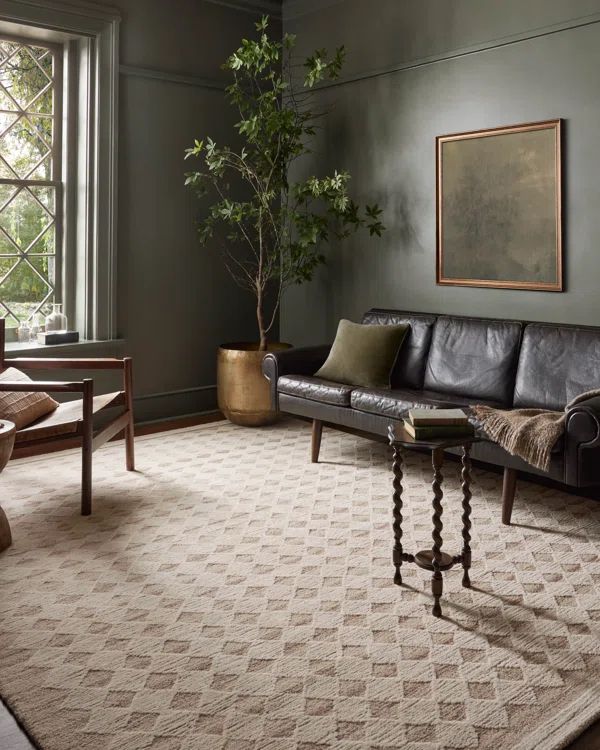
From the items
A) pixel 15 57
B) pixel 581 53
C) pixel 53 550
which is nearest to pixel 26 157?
pixel 15 57

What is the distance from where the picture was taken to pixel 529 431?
3.31m

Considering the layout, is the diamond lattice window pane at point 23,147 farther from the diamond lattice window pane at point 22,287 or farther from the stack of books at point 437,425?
the stack of books at point 437,425

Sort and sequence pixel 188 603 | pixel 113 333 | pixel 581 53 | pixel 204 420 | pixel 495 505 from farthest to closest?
pixel 204 420, pixel 113 333, pixel 581 53, pixel 495 505, pixel 188 603

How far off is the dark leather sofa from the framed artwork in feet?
1.17

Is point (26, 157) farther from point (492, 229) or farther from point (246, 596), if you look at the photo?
point (246, 596)

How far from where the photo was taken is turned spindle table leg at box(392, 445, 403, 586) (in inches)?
107

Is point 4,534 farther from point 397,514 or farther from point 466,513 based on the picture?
point 466,513

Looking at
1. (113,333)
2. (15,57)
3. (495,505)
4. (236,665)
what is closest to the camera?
(236,665)

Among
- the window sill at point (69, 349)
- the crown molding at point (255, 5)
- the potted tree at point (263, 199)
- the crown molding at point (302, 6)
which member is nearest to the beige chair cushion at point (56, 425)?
the window sill at point (69, 349)

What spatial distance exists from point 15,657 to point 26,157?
140 inches

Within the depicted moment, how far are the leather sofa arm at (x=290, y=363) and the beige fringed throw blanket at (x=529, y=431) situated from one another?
1461 millimetres

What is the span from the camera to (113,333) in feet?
17.2

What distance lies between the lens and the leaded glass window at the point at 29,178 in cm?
487

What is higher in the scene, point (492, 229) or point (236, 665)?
point (492, 229)
